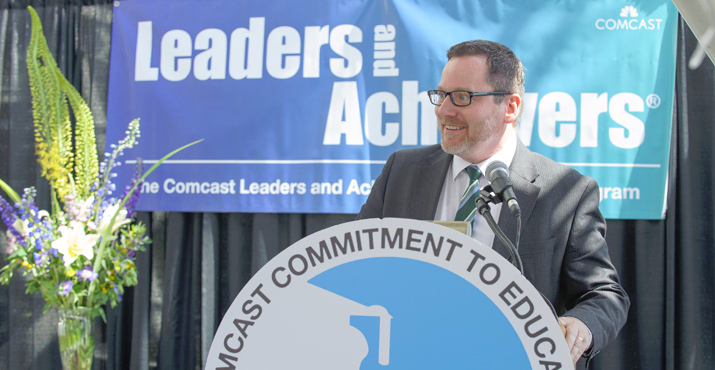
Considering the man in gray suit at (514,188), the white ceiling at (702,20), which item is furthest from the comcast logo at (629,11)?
the white ceiling at (702,20)

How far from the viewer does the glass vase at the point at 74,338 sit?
241cm

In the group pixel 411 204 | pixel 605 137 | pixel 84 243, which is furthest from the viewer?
pixel 605 137

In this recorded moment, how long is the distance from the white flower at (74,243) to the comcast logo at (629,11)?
251 centimetres

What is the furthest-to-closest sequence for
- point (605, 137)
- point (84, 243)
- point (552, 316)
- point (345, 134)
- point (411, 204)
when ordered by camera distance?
point (345, 134) < point (605, 137) < point (84, 243) < point (411, 204) < point (552, 316)

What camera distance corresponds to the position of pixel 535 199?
1350 millimetres

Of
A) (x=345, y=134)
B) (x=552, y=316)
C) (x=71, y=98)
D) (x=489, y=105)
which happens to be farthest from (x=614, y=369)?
(x=71, y=98)

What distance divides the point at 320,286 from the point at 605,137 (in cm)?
223

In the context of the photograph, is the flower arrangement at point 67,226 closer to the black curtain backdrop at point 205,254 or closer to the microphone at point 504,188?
the black curtain backdrop at point 205,254

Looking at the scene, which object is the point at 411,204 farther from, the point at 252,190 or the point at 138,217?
the point at 138,217

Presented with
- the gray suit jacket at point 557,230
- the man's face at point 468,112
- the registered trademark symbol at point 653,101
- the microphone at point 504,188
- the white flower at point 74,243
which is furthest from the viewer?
the registered trademark symbol at point 653,101

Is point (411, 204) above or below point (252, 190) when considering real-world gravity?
below

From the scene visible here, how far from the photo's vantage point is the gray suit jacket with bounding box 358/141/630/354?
1.26 meters

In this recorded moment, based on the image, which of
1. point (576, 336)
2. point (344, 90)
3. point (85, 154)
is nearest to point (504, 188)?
point (576, 336)

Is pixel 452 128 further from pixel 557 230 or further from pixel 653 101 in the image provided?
pixel 653 101
